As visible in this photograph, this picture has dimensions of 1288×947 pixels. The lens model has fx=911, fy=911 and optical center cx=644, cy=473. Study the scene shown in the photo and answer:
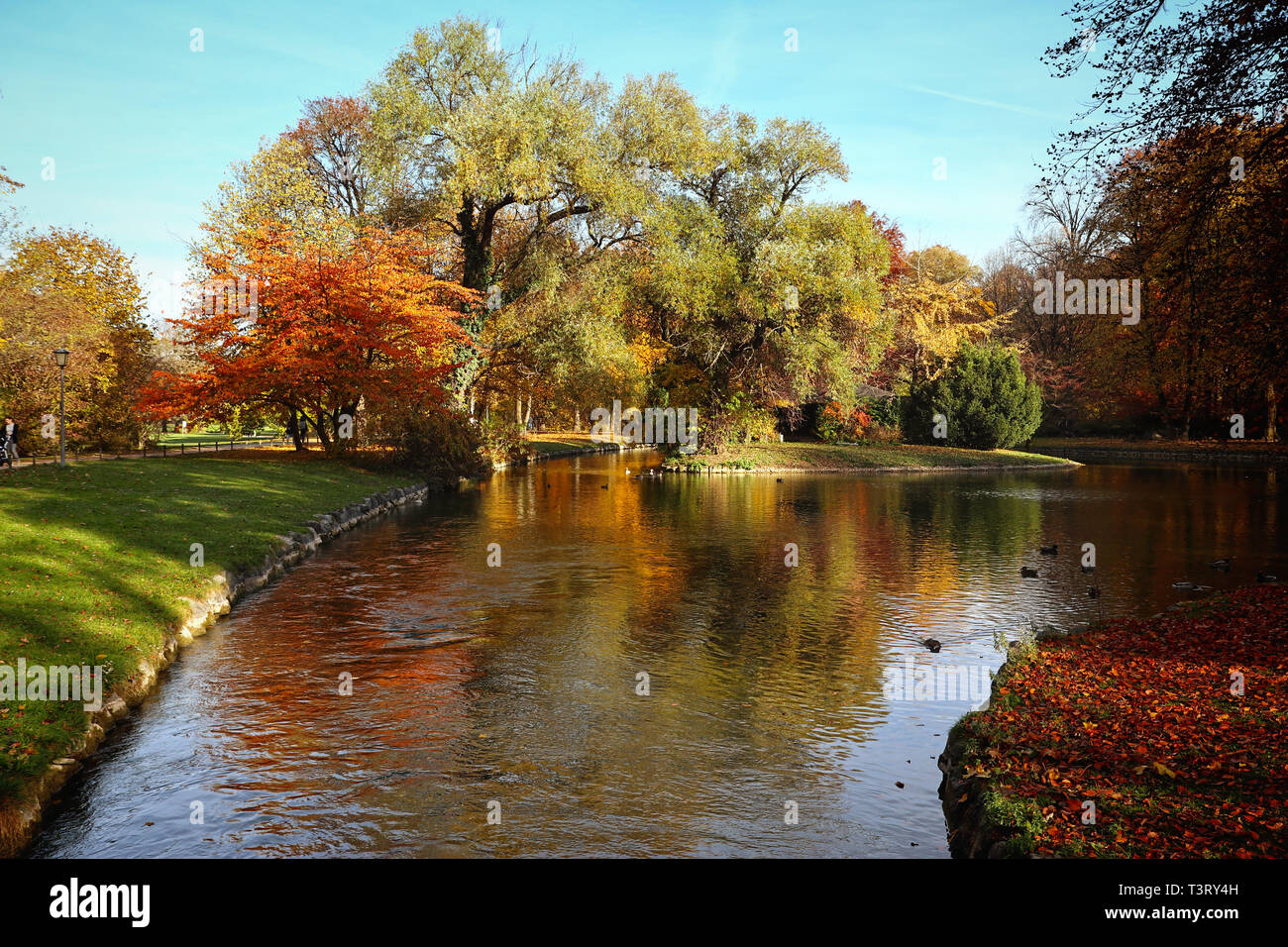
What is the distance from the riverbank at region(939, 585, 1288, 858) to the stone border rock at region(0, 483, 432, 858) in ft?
22.7

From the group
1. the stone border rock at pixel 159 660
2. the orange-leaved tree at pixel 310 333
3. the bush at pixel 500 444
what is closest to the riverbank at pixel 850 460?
the bush at pixel 500 444

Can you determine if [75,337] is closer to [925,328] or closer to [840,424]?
[840,424]

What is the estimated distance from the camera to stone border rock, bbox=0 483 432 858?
685 centimetres

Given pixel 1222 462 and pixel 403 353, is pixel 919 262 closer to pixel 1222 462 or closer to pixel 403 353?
pixel 1222 462

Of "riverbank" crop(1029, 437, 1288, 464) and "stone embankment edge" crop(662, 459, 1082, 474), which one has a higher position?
"riverbank" crop(1029, 437, 1288, 464)

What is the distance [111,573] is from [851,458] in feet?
137

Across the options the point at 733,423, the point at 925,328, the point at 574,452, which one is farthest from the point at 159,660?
the point at 925,328

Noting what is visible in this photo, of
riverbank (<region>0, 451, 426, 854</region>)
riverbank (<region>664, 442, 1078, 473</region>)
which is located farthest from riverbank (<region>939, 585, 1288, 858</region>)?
riverbank (<region>664, 442, 1078, 473</region>)

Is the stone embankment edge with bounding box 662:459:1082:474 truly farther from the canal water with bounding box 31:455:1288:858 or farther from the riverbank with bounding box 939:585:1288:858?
the riverbank with bounding box 939:585:1288:858

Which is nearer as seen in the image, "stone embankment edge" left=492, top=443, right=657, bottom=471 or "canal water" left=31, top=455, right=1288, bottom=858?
"canal water" left=31, top=455, right=1288, bottom=858

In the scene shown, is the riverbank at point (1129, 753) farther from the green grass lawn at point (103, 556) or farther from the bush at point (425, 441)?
the bush at point (425, 441)

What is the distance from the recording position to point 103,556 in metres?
13.6

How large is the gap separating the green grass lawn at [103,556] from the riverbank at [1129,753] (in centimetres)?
747

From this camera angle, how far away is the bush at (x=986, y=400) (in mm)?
54656
